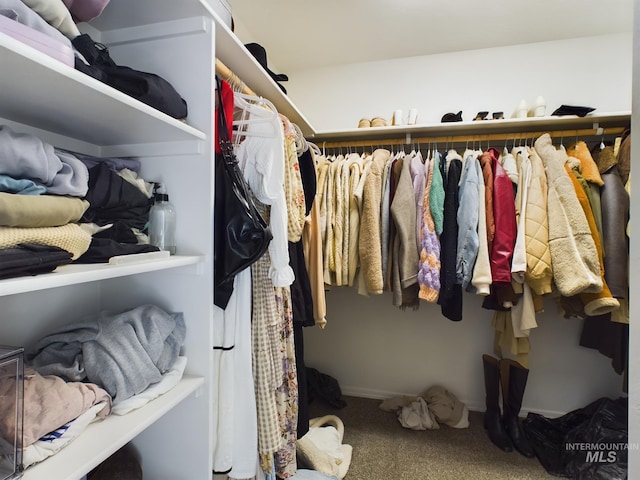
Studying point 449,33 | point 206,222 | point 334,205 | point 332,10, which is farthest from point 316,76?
point 206,222

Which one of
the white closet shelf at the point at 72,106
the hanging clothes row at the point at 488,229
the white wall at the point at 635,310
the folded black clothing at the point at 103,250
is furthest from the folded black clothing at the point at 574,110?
the folded black clothing at the point at 103,250

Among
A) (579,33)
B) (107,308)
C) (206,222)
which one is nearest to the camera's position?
(206,222)

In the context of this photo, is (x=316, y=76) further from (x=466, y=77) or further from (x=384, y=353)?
(x=384, y=353)

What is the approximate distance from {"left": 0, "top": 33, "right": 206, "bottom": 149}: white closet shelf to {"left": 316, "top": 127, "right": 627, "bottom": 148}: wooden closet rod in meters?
1.32

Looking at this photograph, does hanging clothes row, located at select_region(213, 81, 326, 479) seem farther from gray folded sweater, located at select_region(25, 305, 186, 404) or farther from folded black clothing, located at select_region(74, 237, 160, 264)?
folded black clothing, located at select_region(74, 237, 160, 264)

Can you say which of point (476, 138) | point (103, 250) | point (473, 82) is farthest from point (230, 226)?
point (473, 82)

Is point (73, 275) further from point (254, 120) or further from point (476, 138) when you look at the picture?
point (476, 138)

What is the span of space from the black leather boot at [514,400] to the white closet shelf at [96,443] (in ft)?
6.22

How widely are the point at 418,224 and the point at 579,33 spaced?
1510 millimetres

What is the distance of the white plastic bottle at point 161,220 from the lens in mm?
881

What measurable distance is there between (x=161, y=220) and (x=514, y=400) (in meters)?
2.11

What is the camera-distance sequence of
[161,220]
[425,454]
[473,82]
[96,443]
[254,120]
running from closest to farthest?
1. [96,443]
2. [161,220]
3. [254,120]
4. [425,454]
5. [473,82]

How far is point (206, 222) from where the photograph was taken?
2.87 feet

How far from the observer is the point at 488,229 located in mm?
1513
